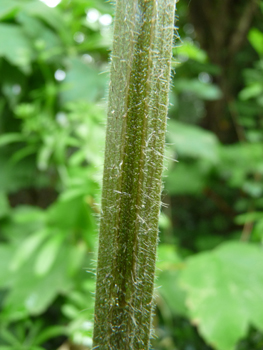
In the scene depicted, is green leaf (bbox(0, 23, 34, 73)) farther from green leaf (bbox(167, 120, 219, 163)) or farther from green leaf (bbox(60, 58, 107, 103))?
green leaf (bbox(167, 120, 219, 163))

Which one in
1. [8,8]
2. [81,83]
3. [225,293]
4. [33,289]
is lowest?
[33,289]

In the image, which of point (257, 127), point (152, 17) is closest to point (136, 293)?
point (152, 17)

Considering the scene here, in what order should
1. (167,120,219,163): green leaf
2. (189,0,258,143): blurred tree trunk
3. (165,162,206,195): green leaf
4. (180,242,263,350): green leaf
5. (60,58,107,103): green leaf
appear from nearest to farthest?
(180,242,263,350): green leaf < (60,58,107,103): green leaf < (167,120,219,163): green leaf < (165,162,206,195): green leaf < (189,0,258,143): blurred tree trunk

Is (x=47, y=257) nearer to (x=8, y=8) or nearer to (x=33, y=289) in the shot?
(x=33, y=289)

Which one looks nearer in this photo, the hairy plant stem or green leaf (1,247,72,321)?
the hairy plant stem

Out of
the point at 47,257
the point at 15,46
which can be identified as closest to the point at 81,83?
the point at 15,46

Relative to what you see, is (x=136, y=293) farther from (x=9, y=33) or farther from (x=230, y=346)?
(x=9, y=33)

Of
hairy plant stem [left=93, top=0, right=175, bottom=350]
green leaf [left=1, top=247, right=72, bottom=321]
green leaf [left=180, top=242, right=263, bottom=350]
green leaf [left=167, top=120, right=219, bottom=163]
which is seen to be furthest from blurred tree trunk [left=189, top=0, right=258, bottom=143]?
hairy plant stem [left=93, top=0, right=175, bottom=350]
